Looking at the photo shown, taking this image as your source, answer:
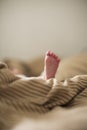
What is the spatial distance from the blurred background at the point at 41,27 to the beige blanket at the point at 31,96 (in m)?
1.22

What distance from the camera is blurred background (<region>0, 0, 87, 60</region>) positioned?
1.99 meters

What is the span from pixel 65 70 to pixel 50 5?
0.82 m

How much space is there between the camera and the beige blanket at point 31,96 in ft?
2.41

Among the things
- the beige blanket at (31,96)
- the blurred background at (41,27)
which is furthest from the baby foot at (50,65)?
the blurred background at (41,27)

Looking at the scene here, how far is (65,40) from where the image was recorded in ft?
6.66

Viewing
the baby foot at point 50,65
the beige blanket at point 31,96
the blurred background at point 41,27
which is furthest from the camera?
the blurred background at point 41,27

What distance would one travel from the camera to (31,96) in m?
0.76

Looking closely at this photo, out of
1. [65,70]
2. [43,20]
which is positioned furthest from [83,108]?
[43,20]

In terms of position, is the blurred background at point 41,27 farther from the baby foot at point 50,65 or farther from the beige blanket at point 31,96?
the beige blanket at point 31,96

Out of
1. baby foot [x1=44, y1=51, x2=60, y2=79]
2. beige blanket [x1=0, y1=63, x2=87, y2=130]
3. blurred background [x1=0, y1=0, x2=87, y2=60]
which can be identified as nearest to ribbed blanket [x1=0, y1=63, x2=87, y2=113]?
beige blanket [x1=0, y1=63, x2=87, y2=130]

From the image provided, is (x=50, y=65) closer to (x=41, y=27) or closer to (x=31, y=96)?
(x=31, y=96)

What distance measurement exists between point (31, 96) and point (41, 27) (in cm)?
142

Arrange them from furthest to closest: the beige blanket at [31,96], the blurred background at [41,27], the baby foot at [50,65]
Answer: the blurred background at [41,27] → the baby foot at [50,65] → the beige blanket at [31,96]

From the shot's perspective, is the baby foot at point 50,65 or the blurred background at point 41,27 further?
the blurred background at point 41,27
